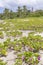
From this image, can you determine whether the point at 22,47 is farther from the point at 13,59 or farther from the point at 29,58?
the point at 29,58

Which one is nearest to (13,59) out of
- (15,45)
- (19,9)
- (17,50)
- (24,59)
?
(24,59)

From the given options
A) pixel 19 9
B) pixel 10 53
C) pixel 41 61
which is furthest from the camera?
pixel 19 9

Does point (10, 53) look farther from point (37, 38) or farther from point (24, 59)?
point (37, 38)

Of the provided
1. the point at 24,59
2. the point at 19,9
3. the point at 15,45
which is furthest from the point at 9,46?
the point at 19,9

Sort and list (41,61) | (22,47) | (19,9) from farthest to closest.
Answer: (19,9), (22,47), (41,61)

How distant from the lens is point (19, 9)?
78.3m

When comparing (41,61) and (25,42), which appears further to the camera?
(25,42)

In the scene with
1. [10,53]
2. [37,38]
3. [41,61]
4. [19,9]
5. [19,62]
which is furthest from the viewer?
[19,9]

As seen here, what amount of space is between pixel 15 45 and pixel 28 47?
1.51 ft

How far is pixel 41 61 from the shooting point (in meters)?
4.80

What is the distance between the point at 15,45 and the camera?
20.3 feet

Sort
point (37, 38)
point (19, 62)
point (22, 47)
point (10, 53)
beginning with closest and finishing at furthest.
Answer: point (19, 62) < point (10, 53) < point (22, 47) < point (37, 38)

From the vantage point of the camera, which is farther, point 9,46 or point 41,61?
point 9,46

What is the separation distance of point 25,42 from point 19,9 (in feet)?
238
